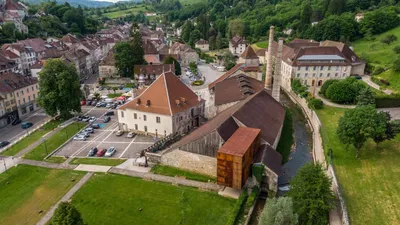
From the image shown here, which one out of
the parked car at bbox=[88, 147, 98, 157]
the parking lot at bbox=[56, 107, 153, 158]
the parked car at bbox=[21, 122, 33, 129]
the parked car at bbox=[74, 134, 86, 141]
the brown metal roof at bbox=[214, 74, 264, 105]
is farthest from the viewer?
the brown metal roof at bbox=[214, 74, 264, 105]

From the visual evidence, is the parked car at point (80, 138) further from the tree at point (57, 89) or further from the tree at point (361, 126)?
the tree at point (361, 126)

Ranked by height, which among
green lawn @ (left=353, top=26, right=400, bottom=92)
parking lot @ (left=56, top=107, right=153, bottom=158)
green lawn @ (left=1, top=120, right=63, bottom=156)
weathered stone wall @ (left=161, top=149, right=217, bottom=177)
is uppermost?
green lawn @ (left=353, top=26, right=400, bottom=92)

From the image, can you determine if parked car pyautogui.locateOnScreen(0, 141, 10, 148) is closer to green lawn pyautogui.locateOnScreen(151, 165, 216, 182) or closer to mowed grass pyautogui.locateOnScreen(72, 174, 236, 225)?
Result: mowed grass pyautogui.locateOnScreen(72, 174, 236, 225)

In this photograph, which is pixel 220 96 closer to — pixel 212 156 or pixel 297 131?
pixel 297 131

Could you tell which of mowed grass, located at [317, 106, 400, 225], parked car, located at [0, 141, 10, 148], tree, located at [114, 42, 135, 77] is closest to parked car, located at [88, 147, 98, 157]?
parked car, located at [0, 141, 10, 148]

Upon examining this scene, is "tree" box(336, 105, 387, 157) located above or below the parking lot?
above

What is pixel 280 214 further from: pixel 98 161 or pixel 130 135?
pixel 130 135

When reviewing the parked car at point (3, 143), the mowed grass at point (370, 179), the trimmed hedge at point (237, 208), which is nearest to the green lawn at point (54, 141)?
the parked car at point (3, 143)
